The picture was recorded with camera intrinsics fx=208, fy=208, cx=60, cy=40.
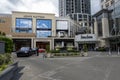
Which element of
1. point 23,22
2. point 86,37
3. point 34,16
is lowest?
point 86,37

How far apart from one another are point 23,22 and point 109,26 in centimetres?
3219

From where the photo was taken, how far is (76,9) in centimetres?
15638

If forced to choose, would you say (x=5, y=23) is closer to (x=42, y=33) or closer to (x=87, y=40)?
(x=42, y=33)

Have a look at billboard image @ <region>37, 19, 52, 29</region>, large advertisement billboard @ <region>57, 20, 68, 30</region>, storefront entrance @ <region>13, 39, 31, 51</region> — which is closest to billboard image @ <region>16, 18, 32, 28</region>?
billboard image @ <region>37, 19, 52, 29</region>

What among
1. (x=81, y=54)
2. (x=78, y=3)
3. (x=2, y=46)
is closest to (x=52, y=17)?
(x=81, y=54)

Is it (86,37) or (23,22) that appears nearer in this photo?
(86,37)

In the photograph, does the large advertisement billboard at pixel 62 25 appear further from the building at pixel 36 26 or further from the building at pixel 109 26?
the building at pixel 109 26

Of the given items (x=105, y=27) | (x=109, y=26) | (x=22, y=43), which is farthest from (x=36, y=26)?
(x=109, y=26)

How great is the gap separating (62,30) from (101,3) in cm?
2359

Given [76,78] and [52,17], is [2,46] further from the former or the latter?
[52,17]

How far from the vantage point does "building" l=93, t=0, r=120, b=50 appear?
217 ft

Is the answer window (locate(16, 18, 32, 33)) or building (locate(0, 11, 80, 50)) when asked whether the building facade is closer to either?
building (locate(0, 11, 80, 50))

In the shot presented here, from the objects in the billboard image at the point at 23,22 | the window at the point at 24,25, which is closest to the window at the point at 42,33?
the window at the point at 24,25

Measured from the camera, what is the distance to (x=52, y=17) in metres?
81.8
